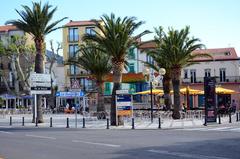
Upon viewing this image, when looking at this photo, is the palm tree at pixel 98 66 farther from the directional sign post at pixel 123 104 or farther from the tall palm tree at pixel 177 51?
the directional sign post at pixel 123 104

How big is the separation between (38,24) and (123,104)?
37.8ft

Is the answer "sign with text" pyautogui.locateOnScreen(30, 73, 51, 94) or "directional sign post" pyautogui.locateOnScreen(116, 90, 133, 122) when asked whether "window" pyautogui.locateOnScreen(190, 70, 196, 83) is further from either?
"directional sign post" pyautogui.locateOnScreen(116, 90, 133, 122)

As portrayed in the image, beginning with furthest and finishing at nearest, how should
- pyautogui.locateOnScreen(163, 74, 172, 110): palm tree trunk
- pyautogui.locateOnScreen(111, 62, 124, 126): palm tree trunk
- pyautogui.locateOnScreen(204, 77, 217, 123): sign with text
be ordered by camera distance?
1. pyautogui.locateOnScreen(163, 74, 172, 110): palm tree trunk
2. pyautogui.locateOnScreen(111, 62, 124, 126): palm tree trunk
3. pyautogui.locateOnScreen(204, 77, 217, 123): sign with text

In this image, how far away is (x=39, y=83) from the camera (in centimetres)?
3859

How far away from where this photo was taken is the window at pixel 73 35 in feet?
301

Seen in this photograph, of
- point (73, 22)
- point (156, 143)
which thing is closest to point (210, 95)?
point (156, 143)

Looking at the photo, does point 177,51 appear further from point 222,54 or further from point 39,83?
point 222,54

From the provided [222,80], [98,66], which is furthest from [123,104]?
[222,80]

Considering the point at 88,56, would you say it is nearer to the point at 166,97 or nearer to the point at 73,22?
the point at 166,97

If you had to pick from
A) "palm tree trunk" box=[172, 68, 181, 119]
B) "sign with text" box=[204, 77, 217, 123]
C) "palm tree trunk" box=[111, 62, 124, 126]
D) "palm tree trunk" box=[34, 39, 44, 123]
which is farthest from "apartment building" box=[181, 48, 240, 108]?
"sign with text" box=[204, 77, 217, 123]

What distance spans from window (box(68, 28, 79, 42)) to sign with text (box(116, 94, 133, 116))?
5919cm

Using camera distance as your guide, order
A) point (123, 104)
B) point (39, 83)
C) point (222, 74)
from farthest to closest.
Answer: point (222, 74) → point (39, 83) → point (123, 104)

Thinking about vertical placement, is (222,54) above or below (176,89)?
above

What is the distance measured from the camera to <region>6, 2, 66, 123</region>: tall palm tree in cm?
3984
